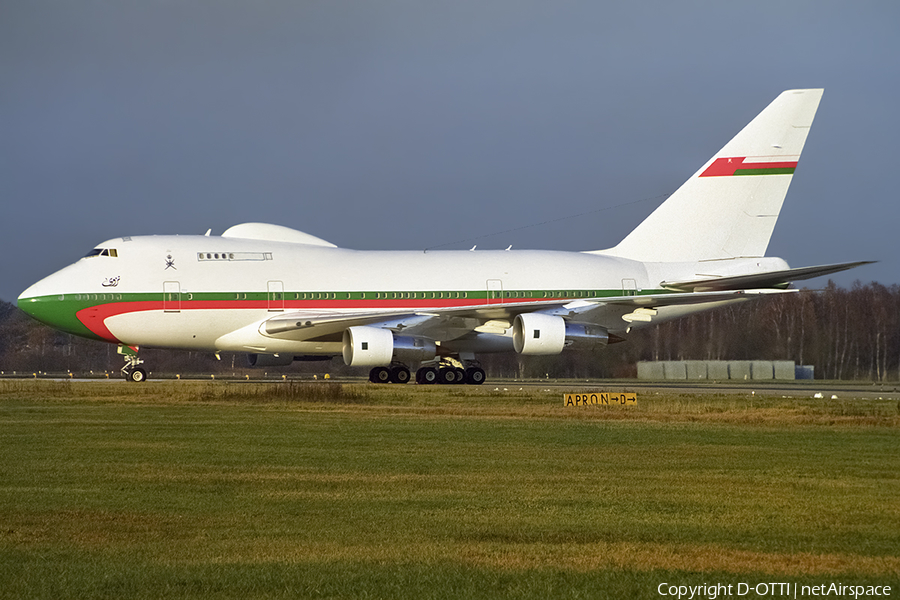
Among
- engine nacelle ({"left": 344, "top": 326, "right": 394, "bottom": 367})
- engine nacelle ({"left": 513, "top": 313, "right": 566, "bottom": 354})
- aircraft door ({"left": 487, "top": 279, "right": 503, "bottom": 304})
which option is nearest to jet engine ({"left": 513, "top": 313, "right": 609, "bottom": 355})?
engine nacelle ({"left": 513, "top": 313, "right": 566, "bottom": 354})

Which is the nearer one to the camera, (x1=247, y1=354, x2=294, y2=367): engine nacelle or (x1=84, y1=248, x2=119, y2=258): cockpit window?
(x1=84, y1=248, x2=119, y2=258): cockpit window

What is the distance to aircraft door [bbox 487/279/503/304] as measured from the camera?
2934cm

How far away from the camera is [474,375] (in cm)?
3027

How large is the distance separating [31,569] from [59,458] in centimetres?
609

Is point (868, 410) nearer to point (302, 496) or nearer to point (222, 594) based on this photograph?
point (302, 496)

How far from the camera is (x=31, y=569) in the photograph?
21.7 ft

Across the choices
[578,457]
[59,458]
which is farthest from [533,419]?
[59,458]

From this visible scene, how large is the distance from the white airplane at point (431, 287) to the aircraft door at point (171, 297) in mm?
28

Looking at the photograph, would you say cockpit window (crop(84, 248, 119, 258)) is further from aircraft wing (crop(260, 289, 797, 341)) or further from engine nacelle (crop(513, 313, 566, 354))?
engine nacelle (crop(513, 313, 566, 354))

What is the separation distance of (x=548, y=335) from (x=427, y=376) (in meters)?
4.36

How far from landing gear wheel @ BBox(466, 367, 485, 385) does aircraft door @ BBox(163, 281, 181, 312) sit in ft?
28.4

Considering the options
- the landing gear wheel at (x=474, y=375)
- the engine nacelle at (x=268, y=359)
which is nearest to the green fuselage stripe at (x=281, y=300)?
the landing gear wheel at (x=474, y=375)

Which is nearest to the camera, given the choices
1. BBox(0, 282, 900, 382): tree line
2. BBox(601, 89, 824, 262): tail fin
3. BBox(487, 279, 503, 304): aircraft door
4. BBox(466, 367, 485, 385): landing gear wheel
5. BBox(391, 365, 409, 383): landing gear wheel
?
BBox(487, 279, 503, 304): aircraft door

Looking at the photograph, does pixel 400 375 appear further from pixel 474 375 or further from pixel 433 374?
pixel 474 375
